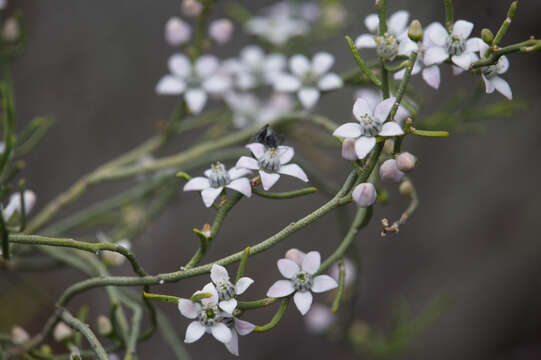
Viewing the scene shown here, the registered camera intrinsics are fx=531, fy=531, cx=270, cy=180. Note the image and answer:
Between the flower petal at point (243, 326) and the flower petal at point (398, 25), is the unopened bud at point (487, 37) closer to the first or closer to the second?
the flower petal at point (398, 25)

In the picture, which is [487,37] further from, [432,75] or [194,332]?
[194,332]

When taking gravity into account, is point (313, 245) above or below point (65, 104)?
below

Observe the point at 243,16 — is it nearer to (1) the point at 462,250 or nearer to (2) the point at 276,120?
(2) the point at 276,120

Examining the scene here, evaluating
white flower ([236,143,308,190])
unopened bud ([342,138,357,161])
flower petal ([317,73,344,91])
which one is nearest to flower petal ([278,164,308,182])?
white flower ([236,143,308,190])

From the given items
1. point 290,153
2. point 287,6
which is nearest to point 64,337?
point 290,153

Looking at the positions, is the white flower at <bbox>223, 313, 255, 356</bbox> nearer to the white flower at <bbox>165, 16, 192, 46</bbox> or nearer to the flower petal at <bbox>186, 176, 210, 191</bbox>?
the flower petal at <bbox>186, 176, 210, 191</bbox>

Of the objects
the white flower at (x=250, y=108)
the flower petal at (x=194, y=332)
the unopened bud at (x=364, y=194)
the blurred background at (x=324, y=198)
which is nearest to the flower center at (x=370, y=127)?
the unopened bud at (x=364, y=194)
